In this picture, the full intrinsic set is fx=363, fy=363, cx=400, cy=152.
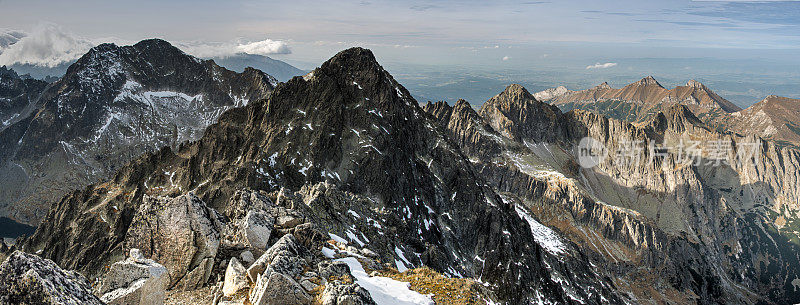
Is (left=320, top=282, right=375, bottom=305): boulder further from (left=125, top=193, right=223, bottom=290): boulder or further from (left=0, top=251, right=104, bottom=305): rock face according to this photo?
(left=125, top=193, right=223, bottom=290): boulder

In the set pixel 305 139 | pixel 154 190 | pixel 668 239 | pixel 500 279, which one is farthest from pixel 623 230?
pixel 154 190

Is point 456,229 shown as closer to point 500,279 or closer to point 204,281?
point 500,279

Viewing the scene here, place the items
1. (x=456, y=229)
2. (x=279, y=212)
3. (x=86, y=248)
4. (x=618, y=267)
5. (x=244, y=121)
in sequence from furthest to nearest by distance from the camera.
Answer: (x=618, y=267) < (x=244, y=121) < (x=456, y=229) < (x=86, y=248) < (x=279, y=212)

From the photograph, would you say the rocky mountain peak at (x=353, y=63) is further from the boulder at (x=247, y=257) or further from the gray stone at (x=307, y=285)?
the gray stone at (x=307, y=285)

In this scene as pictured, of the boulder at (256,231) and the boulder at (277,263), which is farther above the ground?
the boulder at (277,263)

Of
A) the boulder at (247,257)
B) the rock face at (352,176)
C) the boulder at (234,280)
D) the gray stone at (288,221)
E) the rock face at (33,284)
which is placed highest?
the rock face at (33,284)

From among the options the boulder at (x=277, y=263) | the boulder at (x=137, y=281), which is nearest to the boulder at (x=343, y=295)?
the boulder at (x=277, y=263)

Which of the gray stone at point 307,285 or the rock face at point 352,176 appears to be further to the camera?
the rock face at point 352,176
